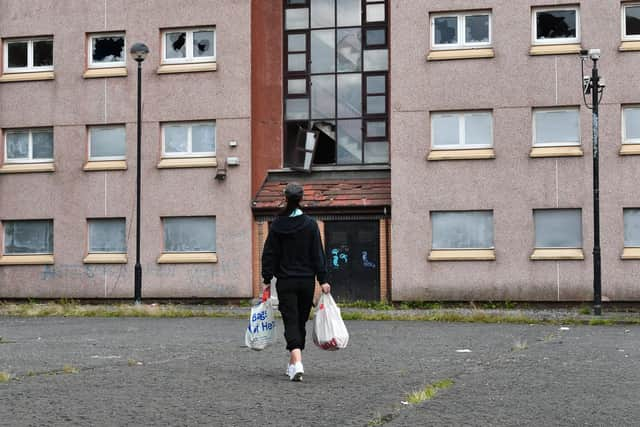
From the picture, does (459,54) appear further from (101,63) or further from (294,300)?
(294,300)

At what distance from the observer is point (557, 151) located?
29.6 metres

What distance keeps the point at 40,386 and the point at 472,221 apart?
70.7ft

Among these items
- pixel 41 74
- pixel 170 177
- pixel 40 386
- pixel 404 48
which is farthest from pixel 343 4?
pixel 40 386

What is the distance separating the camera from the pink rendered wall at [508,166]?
29.2 metres

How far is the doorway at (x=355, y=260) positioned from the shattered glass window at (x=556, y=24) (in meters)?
6.93

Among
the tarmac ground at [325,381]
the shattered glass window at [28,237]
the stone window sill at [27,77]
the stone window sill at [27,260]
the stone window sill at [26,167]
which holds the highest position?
the stone window sill at [27,77]

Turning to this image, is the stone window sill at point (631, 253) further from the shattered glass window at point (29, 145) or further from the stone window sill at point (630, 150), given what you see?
the shattered glass window at point (29, 145)

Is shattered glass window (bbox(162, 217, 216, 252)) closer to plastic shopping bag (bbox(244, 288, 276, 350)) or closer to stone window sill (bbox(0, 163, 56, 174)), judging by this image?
stone window sill (bbox(0, 163, 56, 174))

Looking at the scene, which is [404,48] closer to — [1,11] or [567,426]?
[1,11]

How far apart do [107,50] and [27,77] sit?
258 cm

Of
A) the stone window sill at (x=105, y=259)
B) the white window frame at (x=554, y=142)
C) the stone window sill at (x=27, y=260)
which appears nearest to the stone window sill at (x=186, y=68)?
the stone window sill at (x=105, y=259)

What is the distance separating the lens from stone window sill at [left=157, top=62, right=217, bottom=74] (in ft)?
105

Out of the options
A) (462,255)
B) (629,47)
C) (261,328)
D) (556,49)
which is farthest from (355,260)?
(261,328)

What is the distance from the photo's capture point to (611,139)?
29.2 meters
